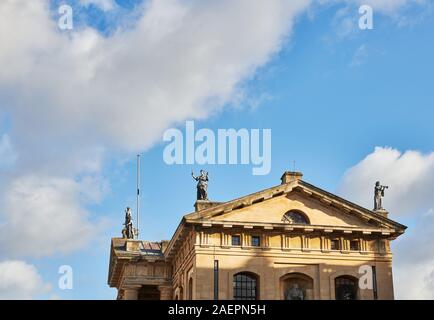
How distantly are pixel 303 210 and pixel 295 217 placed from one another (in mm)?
770

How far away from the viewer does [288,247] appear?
51188mm

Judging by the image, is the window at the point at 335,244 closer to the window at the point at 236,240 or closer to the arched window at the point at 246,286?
the arched window at the point at 246,286

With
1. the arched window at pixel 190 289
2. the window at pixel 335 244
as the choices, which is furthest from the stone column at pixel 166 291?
A: the window at pixel 335 244

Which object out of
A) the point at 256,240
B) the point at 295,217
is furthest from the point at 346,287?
the point at 256,240

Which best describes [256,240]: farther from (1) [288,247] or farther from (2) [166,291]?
(2) [166,291]

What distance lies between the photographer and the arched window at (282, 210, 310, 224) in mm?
Result: 51906

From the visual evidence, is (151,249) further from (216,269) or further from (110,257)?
(216,269)

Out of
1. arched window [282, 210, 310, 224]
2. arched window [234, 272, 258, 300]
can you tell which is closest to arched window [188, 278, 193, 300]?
arched window [234, 272, 258, 300]

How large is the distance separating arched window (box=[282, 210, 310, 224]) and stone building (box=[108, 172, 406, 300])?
0.24 ft

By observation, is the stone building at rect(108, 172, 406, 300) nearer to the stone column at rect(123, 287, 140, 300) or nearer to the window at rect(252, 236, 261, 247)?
the window at rect(252, 236, 261, 247)

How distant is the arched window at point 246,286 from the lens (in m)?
50.1
